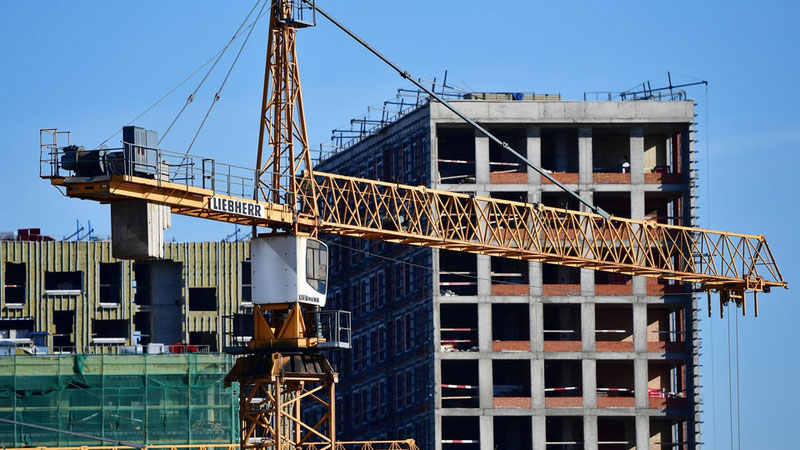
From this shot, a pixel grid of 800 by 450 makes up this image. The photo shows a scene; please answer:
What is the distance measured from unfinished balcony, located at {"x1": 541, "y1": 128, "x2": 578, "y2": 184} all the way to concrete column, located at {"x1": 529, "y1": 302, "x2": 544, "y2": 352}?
10971 mm

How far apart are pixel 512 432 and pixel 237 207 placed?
58644mm

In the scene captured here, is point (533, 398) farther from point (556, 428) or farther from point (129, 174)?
point (129, 174)

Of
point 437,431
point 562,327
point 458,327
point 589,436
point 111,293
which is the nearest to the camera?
point 437,431

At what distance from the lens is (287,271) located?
4077 inches

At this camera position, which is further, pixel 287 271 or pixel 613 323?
pixel 613 323

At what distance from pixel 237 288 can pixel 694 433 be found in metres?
36.9

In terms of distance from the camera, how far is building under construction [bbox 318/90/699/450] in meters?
154

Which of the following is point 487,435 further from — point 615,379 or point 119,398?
point 119,398

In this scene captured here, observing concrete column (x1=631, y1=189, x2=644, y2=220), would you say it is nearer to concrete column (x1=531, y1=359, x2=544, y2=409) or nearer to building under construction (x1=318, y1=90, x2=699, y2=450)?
building under construction (x1=318, y1=90, x2=699, y2=450)

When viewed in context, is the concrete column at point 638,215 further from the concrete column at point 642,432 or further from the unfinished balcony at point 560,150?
the concrete column at point 642,432

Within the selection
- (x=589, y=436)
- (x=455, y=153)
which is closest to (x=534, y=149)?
(x=455, y=153)

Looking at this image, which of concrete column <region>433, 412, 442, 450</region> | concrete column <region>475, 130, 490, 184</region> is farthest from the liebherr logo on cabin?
concrete column <region>475, 130, 490, 184</region>

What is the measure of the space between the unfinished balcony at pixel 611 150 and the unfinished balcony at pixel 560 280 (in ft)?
26.2

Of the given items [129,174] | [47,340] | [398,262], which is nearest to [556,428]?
[398,262]
